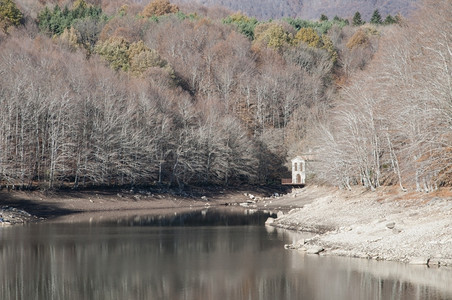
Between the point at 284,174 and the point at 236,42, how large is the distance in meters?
43.3

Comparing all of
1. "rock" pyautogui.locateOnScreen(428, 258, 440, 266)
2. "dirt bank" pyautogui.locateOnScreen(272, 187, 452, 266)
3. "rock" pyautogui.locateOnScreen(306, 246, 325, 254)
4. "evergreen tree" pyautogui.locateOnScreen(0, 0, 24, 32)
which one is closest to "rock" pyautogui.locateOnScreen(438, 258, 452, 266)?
"dirt bank" pyautogui.locateOnScreen(272, 187, 452, 266)

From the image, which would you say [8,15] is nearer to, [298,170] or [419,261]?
[298,170]

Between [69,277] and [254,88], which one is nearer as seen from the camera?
[69,277]

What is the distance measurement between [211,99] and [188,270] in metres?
76.3

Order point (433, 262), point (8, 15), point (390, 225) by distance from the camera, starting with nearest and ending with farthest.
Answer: point (433, 262) < point (390, 225) < point (8, 15)

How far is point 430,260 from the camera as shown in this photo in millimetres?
31328

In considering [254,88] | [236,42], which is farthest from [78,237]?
[236,42]

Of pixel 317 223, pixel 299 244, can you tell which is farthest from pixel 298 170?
pixel 299 244

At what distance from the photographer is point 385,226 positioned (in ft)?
120

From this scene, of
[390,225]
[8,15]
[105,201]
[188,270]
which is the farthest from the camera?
[8,15]

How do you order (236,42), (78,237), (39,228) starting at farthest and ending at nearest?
(236,42)
(39,228)
(78,237)

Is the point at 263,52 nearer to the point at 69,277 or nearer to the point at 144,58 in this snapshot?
the point at 144,58

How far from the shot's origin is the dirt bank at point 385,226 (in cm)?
3278

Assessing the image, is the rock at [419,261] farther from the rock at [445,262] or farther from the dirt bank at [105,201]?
the dirt bank at [105,201]
